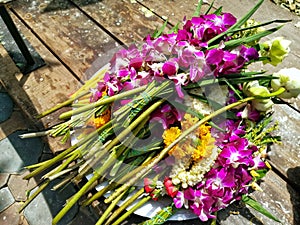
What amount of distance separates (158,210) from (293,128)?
0.52m

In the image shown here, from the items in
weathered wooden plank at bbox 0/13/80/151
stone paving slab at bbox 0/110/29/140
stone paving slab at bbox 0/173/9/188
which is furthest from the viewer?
stone paving slab at bbox 0/110/29/140

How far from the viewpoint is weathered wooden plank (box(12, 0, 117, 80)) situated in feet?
4.28

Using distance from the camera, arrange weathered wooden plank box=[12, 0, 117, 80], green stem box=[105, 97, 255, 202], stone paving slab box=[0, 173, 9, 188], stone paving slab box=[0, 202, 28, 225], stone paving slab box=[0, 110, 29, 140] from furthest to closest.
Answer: stone paving slab box=[0, 110, 29, 140], stone paving slab box=[0, 173, 9, 188], stone paving slab box=[0, 202, 28, 225], weathered wooden plank box=[12, 0, 117, 80], green stem box=[105, 97, 255, 202]

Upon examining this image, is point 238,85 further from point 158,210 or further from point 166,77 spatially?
point 158,210

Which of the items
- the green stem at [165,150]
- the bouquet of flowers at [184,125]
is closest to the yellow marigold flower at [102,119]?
the bouquet of flowers at [184,125]

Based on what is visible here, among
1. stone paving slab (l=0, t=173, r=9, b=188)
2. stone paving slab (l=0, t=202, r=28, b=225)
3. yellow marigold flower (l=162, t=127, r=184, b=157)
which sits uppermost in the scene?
yellow marigold flower (l=162, t=127, r=184, b=157)

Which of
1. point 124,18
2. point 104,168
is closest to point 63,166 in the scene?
point 104,168

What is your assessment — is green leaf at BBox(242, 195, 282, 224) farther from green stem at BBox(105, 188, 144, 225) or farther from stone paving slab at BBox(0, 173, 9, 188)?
stone paving slab at BBox(0, 173, 9, 188)

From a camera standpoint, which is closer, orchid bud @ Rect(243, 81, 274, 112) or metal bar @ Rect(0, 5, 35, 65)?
orchid bud @ Rect(243, 81, 274, 112)

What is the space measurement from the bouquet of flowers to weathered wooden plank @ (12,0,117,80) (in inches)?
15.1

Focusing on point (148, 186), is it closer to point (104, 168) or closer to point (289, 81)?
point (104, 168)

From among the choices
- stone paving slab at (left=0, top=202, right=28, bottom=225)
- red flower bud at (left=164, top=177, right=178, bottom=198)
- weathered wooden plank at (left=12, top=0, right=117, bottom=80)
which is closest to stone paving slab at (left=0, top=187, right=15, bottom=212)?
stone paving slab at (left=0, top=202, right=28, bottom=225)

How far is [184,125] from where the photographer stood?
0.88m

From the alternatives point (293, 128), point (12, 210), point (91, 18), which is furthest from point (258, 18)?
point (12, 210)
